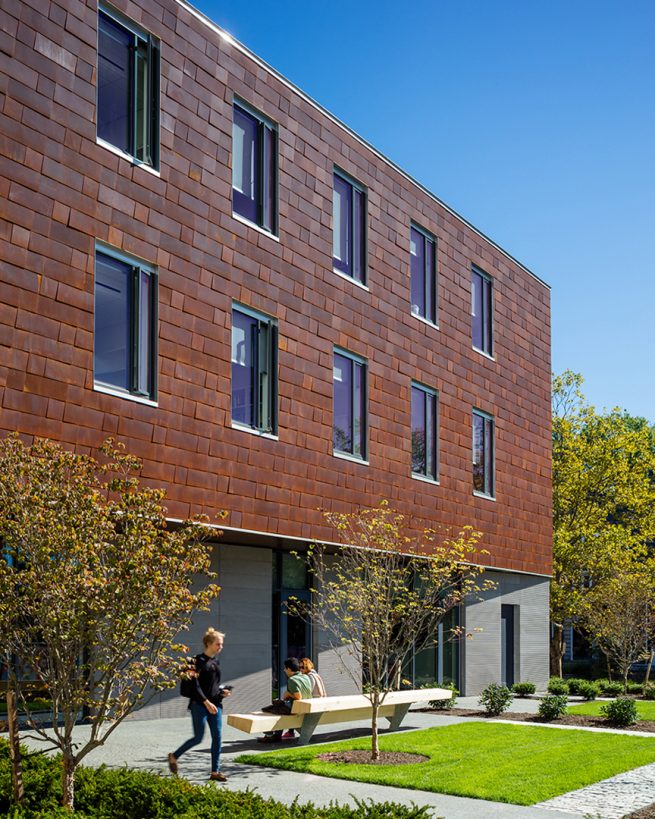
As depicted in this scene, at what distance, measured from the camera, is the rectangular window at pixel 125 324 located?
15.5 meters

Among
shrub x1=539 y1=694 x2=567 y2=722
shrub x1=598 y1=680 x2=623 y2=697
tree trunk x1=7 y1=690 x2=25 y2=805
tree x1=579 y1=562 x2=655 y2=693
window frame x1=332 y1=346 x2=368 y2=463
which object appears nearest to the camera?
tree trunk x1=7 y1=690 x2=25 y2=805

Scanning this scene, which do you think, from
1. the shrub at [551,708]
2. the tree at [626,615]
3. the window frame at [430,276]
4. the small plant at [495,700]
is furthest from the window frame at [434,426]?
the tree at [626,615]

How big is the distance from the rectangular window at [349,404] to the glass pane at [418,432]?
2.39 meters

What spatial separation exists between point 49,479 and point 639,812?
22.5ft

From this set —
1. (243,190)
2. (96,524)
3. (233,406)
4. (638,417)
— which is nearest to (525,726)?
(233,406)

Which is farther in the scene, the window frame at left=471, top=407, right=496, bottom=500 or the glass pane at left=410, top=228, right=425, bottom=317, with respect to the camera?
the window frame at left=471, top=407, right=496, bottom=500

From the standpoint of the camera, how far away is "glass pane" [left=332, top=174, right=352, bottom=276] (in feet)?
70.7

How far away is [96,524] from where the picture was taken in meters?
8.76

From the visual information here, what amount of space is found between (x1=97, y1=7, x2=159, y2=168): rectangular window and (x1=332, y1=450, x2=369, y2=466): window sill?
687 centimetres

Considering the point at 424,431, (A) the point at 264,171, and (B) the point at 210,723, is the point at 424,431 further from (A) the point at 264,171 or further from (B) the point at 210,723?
(B) the point at 210,723

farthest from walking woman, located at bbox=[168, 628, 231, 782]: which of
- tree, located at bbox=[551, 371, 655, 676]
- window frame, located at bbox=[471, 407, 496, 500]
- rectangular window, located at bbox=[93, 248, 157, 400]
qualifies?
tree, located at bbox=[551, 371, 655, 676]

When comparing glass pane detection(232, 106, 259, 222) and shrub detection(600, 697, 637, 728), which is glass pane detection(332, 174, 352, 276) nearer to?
glass pane detection(232, 106, 259, 222)

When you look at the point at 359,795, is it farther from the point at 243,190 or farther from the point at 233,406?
the point at 243,190

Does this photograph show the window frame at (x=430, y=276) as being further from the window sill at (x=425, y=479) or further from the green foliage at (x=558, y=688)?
the green foliage at (x=558, y=688)
